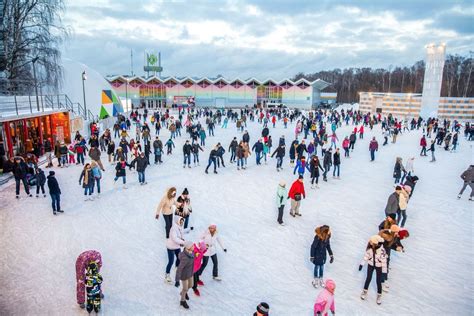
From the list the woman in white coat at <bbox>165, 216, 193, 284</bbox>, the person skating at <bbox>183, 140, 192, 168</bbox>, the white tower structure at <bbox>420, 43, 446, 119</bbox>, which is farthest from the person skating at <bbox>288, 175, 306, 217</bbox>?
the white tower structure at <bbox>420, 43, 446, 119</bbox>

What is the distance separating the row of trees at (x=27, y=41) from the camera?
52.0ft

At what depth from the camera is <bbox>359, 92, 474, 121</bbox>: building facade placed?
3083 centimetres

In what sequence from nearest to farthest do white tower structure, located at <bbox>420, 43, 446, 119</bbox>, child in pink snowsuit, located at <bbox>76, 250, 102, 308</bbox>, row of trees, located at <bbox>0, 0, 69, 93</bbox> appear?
child in pink snowsuit, located at <bbox>76, 250, 102, 308</bbox>, row of trees, located at <bbox>0, 0, 69, 93</bbox>, white tower structure, located at <bbox>420, 43, 446, 119</bbox>

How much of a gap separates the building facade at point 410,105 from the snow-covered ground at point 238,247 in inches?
960

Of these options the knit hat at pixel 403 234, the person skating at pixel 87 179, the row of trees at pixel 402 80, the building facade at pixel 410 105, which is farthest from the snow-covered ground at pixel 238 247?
the row of trees at pixel 402 80

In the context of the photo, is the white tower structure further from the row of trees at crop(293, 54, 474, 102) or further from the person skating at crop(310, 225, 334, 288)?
the person skating at crop(310, 225, 334, 288)

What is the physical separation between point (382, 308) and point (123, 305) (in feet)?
12.2

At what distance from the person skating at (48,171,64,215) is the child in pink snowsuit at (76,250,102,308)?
3537 millimetres

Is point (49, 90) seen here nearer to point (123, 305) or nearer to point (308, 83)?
point (123, 305)

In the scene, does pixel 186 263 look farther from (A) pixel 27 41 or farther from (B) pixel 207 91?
(B) pixel 207 91

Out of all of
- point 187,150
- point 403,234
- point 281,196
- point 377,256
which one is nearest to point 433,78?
point 187,150

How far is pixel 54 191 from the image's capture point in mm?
7320

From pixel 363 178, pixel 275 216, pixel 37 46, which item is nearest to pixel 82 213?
pixel 275 216

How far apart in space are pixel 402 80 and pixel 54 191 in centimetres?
6470
